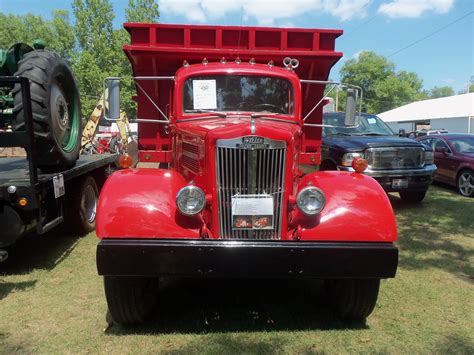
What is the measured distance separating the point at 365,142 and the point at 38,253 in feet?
19.4

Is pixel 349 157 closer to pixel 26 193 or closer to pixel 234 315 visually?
pixel 234 315

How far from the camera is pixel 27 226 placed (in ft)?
15.5

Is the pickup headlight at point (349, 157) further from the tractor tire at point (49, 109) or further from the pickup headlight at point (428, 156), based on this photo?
the tractor tire at point (49, 109)

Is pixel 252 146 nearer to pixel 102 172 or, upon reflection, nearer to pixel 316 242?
pixel 316 242

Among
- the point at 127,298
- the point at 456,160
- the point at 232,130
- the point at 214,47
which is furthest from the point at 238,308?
the point at 456,160

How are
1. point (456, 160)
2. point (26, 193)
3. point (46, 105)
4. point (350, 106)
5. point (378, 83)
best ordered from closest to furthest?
point (26, 193) < point (46, 105) < point (350, 106) < point (456, 160) < point (378, 83)

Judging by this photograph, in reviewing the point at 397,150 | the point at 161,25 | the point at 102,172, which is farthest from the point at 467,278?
the point at 102,172

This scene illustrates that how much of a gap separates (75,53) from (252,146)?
50.0 metres

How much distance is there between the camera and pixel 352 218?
11.5 ft

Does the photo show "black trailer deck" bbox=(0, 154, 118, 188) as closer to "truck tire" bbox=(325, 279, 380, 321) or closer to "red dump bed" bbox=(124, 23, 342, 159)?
"red dump bed" bbox=(124, 23, 342, 159)

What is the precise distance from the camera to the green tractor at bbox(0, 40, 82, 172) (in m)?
4.97

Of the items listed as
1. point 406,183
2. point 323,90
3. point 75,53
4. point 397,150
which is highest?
point 75,53

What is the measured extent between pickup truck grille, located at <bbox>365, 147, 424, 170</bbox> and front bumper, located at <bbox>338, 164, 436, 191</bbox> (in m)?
0.11

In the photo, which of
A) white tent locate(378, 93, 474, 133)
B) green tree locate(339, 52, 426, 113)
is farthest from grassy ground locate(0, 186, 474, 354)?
green tree locate(339, 52, 426, 113)
